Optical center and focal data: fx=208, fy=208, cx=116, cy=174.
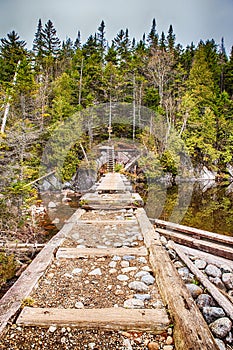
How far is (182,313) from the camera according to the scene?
1575 mm

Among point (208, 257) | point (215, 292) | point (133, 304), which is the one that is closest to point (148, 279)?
point (133, 304)

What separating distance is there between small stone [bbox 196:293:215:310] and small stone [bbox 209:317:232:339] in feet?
1.27

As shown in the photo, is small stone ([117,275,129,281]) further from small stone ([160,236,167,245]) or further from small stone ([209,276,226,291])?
small stone ([160,236,167,245])

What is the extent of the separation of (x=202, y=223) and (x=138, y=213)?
319cm

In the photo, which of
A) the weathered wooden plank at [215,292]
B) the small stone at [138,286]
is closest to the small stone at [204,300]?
the weathered wooden plank at [215,292]

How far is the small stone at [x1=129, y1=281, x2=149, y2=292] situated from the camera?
205 centimetres

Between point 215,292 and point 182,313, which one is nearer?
point 182,313

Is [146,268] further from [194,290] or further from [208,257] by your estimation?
[208,257]

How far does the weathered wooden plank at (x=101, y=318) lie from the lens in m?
1.54

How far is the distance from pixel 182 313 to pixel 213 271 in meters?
2.48

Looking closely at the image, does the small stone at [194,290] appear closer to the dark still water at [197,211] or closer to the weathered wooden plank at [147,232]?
the weathered wooden plank at [147,232]

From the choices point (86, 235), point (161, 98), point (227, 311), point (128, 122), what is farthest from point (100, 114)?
point (227, 311)

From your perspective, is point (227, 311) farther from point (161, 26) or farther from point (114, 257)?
point (161, 26)

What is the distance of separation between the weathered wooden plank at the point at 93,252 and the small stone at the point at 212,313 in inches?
39.2
